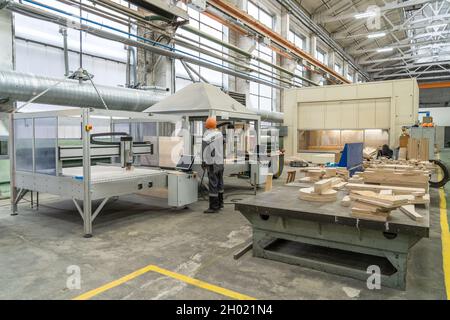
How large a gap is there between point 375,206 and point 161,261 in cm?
206

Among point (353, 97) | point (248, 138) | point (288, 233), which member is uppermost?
point (353, 97)

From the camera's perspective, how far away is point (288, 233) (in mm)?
3002

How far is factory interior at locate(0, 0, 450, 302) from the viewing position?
2611mm

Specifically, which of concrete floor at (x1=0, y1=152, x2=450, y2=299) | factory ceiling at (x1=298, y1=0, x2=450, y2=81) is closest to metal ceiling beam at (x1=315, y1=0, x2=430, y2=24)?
factory ceiling at (x1=298, y1=0, x2=450, y2=81)

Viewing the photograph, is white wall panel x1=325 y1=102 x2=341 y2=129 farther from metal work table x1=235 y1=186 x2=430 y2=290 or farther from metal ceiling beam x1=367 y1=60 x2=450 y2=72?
metal ceiling beam x1=367 y1=60 x2=450 y2=72

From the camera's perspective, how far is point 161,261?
315 centimetres

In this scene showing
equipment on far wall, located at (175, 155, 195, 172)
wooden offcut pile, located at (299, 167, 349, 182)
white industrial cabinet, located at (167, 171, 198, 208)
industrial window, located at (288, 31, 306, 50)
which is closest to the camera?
wooden offcut pile, located at (299, 167, 349, 182)

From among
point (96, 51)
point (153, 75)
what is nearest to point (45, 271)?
point (153, 75)

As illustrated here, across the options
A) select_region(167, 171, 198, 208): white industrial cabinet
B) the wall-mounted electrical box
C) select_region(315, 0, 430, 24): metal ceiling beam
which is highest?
select_region(315, 0, 430, 24): metal ceiling beam

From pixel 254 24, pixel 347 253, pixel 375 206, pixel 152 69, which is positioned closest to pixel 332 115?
pixel 254 24

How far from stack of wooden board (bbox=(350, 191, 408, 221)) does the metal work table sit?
5cm

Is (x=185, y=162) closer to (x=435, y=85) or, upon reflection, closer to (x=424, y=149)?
(x=424, y=149)
